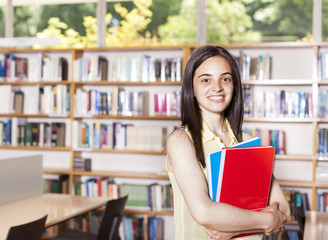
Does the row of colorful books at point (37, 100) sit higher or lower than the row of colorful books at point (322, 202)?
higher

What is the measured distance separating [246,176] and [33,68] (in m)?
4.53

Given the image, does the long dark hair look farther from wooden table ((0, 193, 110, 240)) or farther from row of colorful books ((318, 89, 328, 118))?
row of colorful books ((318, 89, 328, 118))

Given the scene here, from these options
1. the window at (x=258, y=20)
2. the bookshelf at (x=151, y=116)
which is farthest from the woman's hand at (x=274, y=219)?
the window at (x=258, y=20)

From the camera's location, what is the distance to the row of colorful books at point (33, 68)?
535 centimetres

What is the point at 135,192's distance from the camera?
16.8ft

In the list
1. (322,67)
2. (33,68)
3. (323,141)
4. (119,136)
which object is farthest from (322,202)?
(33,68)

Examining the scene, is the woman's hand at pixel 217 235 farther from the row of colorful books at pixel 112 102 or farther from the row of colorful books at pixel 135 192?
the row of colorful books at pixel 112 102

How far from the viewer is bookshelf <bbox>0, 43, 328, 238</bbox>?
4773 mm

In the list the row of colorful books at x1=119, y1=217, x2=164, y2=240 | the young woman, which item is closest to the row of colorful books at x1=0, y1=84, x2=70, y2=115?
the row of colorful books at x1=119, y1=217, x2=164, y2=240

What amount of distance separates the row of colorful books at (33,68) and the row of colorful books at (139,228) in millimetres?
1803

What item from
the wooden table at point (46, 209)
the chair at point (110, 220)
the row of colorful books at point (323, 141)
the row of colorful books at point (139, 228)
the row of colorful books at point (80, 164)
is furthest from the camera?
the row of colorful books at point (80, 164)

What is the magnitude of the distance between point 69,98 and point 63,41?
782mm

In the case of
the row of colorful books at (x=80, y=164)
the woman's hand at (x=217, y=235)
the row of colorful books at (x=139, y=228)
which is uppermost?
the woman's hand at (x=217, y=235)

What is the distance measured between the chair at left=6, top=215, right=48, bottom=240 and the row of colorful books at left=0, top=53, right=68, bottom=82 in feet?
9.72
